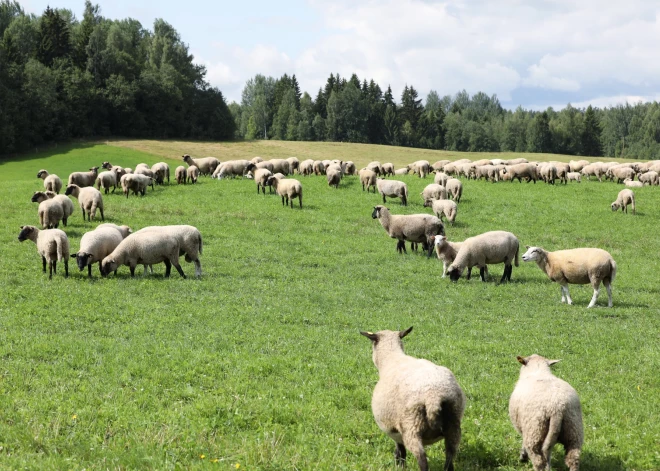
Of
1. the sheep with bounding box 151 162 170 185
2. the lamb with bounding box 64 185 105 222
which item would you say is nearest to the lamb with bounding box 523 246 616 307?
the lamb with bounding box 64 185 105 222

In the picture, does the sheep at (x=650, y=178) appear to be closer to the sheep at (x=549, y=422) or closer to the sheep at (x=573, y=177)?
the sheep at (x=573, y=177)

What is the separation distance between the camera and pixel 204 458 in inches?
288

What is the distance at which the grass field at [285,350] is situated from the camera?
309 inches

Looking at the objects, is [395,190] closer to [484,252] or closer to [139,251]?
[484,252]

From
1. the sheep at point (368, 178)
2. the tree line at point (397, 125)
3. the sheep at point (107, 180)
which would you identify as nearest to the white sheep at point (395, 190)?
the sheep at point (368, 178)

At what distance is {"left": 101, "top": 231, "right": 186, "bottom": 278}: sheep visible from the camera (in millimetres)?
19844

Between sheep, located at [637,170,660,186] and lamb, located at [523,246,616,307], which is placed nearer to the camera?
lamb, located at [523,246,616,307]

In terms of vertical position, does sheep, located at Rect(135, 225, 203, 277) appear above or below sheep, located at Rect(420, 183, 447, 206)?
below

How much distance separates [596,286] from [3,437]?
1669 centimetres

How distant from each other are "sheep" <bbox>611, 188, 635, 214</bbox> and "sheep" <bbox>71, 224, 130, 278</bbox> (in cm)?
3157

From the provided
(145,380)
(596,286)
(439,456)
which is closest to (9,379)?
(145,380)

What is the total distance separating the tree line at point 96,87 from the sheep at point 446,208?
62414 millimetres

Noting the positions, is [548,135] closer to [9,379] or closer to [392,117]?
[392,117]

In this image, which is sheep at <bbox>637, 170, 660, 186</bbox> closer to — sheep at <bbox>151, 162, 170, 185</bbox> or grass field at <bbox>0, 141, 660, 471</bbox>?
grass field at <bbox>0, 141, 660, 471</bbox>
